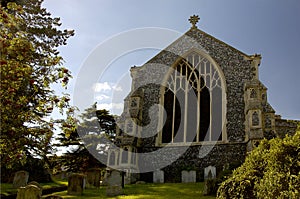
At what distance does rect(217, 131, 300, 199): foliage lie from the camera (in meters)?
4.81

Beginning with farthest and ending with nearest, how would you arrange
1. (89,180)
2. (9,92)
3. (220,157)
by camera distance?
(220,157), (89,180), (9,92)

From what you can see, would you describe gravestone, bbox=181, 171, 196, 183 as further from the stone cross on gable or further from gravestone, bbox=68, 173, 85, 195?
the stone cross on gable

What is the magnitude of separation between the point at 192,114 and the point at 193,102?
2.01ft

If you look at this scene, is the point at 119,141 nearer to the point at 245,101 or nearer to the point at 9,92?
the point at 245,101

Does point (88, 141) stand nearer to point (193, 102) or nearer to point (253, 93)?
point (193, 102)

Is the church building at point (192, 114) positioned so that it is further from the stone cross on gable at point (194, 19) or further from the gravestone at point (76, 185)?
the gravestone at point (76, 185)

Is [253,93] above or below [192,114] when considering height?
above

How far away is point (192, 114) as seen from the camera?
46.1ft

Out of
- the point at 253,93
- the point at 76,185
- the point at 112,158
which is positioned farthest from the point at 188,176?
the point at 76,185

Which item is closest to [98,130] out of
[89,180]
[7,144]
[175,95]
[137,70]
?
[137,70]

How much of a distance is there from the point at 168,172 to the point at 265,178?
26.9 feet

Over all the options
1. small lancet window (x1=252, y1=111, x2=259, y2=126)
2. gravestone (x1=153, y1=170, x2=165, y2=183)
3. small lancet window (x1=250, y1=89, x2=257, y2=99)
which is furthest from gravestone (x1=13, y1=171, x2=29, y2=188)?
small lancet window (x1=250, y1=89, x2=257, y2=99)

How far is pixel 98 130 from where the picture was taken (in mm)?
22000

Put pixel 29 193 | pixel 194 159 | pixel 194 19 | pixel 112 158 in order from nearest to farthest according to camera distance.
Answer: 1. pixel 29 193
2. pixel 194 159
3. pixel 112 158
4. pixel 194 19
